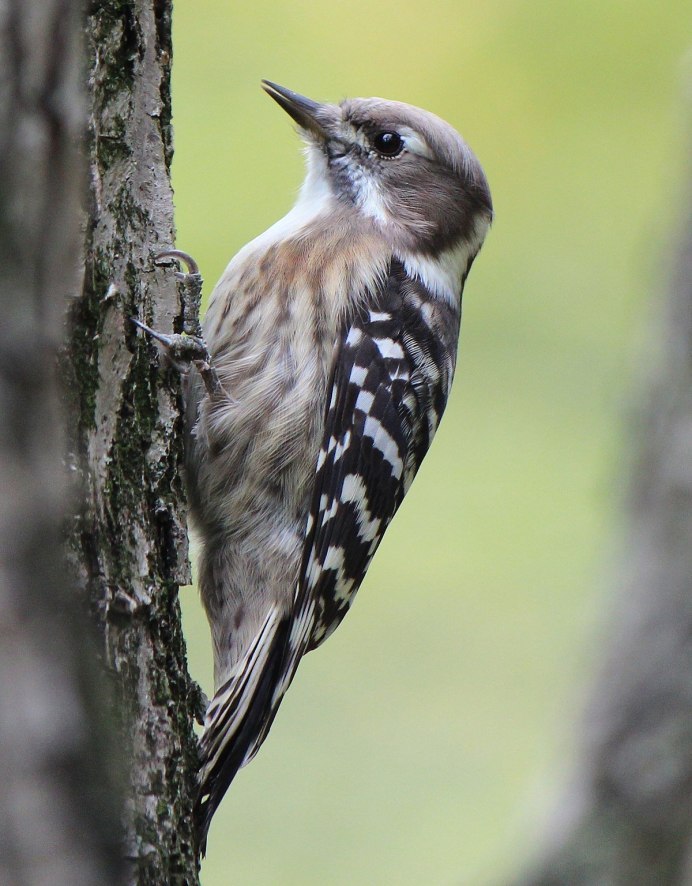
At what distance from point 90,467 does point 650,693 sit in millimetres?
2083

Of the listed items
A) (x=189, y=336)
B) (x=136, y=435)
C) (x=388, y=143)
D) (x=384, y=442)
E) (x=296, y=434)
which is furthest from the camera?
(x=388, y=143)

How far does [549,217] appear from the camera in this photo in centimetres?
930

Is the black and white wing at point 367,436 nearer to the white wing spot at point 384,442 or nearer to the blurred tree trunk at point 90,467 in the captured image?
the white wing spot at point 384,442

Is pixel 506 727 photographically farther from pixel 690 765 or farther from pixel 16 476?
pixel 16 476

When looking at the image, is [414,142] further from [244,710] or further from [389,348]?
[244,710]

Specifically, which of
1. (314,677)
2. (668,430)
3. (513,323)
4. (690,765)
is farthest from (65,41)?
(513,323)

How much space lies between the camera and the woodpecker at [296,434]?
3176 mm

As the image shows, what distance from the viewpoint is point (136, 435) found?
8.07ft

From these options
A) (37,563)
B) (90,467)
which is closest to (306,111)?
(90,467)

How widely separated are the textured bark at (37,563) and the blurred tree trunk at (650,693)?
2.88 meters

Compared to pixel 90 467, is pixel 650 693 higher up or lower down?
lower down

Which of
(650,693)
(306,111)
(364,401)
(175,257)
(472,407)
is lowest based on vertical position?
(472,407)

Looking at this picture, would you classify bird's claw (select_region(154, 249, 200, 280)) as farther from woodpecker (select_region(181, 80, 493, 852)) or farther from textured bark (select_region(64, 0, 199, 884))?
woodpecker (select_region(181, 80, 493, 852))

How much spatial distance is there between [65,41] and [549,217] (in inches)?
346
